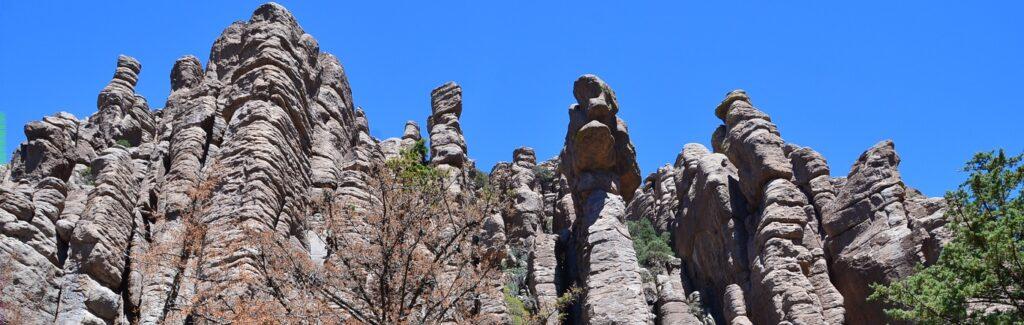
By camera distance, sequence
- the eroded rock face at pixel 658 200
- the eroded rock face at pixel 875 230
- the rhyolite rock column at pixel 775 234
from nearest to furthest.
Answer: the eroded rock face at pixel 875 230
the rhyolite rock column at pixel 775 234
the eroded rock face at pixel 658 200

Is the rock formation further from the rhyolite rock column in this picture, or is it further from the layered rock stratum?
the rhyolite rock column

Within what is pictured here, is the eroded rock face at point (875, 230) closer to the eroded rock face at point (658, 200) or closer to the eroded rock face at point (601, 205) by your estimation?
the eroded rock face at point (601, 205)

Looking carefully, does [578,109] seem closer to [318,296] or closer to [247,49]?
[247,49]

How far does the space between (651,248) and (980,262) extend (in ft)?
81.7

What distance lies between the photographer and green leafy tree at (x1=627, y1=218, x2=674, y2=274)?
43031 millimetres

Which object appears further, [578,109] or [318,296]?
[578,109]

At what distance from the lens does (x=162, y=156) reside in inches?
1220

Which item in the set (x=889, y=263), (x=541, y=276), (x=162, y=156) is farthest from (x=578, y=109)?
(x=162, y=156)

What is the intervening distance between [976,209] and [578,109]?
69.7ft

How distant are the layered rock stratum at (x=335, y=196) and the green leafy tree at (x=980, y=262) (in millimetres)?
5868

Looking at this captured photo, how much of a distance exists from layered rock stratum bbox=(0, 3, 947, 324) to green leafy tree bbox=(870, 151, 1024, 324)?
587cm

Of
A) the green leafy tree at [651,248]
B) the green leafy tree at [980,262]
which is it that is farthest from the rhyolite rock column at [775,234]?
the green leafy tree at [980,262]

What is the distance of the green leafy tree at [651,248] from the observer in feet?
141

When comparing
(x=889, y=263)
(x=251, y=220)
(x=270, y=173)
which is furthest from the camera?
(x=889, y=263)
